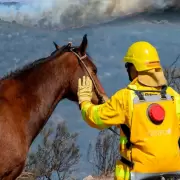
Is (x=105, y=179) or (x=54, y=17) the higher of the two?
(x=54, y=17)

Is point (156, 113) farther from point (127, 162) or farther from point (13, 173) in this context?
point (13, 173)

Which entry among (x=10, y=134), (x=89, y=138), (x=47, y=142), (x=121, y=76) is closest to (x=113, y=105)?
(x=10, y=134)

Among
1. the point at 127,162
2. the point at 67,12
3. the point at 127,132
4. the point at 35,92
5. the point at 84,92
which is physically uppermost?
the point at 67,12

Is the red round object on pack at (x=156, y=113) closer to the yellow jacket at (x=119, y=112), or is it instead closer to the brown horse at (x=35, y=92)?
the yellow jacket at (x=119, y=112)

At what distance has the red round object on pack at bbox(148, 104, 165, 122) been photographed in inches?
112

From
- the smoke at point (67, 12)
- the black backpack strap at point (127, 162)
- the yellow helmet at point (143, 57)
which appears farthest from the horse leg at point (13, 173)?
the smoke at point (67, 12)

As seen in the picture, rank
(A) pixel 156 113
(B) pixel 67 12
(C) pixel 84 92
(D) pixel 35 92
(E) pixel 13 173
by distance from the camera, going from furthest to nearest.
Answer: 1. (B) pixel 67 12
2. (D) pixel 35 92
3. (E) pixel 13 173
4. (C) pixel 84 92
5. (A) pixel 156 113

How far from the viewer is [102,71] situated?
19.5 metres

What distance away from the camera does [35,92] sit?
4.05 meters

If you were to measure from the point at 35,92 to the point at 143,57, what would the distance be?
1.32 meters

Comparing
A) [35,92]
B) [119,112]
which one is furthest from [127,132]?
[35,92]

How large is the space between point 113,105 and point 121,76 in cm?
1565

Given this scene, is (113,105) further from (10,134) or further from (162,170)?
(10,134)

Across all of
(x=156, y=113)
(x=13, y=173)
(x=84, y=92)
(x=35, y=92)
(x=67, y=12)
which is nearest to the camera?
(x=156, y=113)
